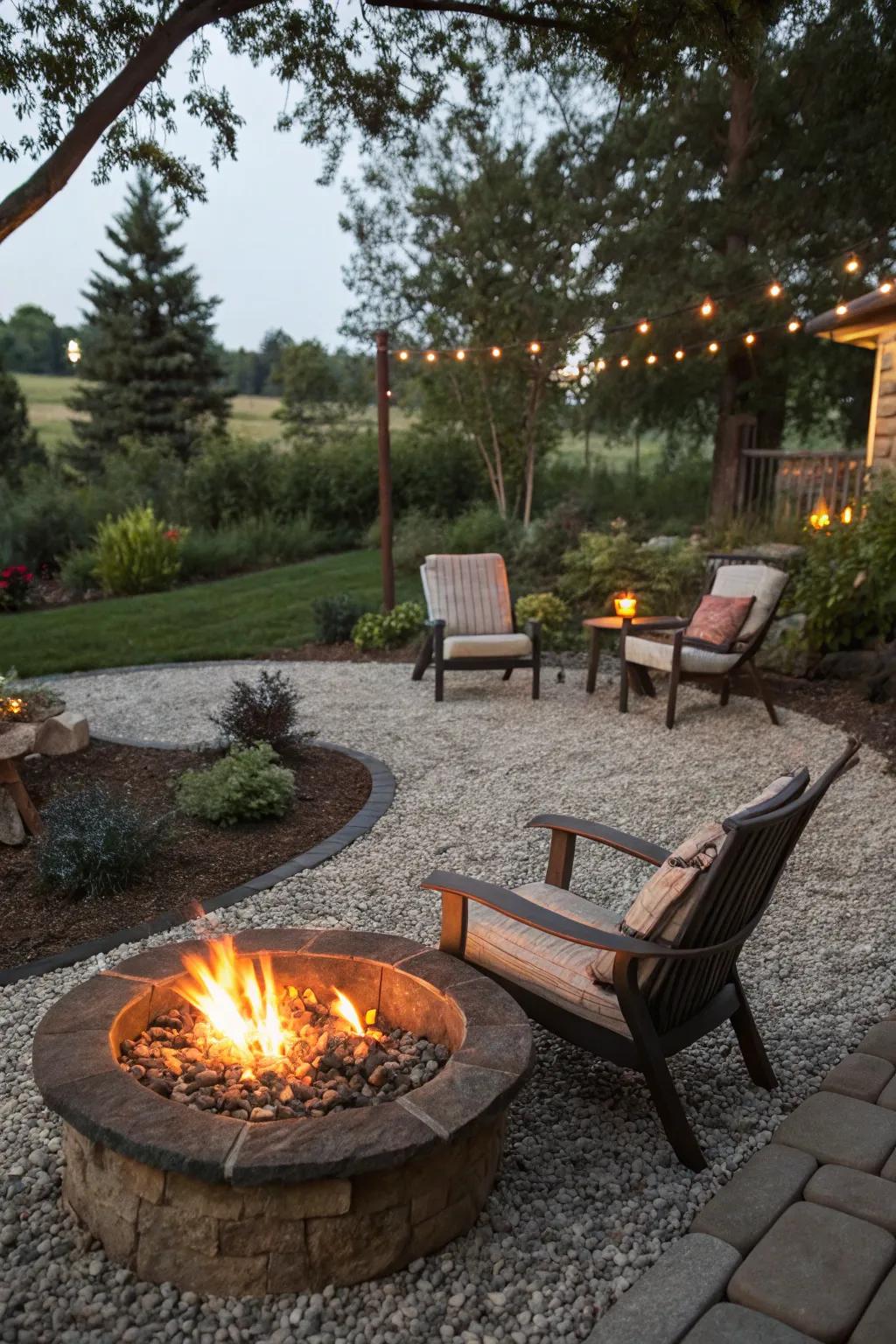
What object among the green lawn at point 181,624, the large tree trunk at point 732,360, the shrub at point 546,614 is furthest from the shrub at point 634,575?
the large tree trunk at point 732,360

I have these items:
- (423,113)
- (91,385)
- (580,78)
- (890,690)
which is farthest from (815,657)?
(91,385)

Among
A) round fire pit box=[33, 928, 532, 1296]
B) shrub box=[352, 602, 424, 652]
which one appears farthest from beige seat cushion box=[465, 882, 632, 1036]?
shrub box=[352, 602, 424, 652]

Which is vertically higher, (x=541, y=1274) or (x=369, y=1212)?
(x=369, y=1212)

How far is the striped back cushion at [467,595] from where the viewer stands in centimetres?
725

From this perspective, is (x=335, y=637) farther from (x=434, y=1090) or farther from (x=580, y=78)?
(x=580, y=78)

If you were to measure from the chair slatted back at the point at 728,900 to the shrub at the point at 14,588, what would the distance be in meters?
9.60

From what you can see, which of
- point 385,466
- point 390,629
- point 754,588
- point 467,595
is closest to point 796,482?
point 385,466

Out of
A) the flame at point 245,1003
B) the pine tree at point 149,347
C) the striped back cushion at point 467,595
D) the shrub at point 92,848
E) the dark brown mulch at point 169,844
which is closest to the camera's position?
the flame at point 245,1003

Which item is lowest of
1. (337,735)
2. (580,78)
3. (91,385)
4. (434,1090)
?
(337,735)

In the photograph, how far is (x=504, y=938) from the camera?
2.55 meters

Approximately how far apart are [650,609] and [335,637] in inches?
111

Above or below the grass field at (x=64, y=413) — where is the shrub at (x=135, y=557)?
below

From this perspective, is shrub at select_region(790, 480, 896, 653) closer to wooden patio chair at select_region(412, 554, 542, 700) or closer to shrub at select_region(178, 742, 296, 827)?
wooden patio chair at select_region(412, 554, 542, 700)

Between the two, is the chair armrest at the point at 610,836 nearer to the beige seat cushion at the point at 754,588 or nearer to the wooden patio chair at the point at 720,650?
the wooden patio chair at the point at 720,650
